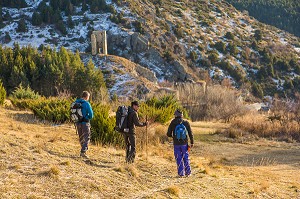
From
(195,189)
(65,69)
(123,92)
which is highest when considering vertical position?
(195,189)

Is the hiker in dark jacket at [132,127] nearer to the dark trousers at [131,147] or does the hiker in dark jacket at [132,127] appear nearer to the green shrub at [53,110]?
the dark trousers at [131,147]

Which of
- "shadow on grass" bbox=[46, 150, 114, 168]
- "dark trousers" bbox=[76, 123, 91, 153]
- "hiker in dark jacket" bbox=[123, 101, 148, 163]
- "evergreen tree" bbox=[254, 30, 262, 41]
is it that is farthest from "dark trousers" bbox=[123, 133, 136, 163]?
"evergreen tree" bbox=[254, 30, 262, 41]

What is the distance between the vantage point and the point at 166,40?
60.7m

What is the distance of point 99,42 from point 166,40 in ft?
73.7

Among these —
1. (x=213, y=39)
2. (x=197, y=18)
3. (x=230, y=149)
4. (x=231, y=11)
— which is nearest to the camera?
(x=230, y=149)

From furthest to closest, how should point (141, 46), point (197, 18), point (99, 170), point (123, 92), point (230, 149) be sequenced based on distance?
1. point (197, 18)
2. point (141, 46)
3. point (123, 92)
4. point (230, 149)
5. point (99, 170)

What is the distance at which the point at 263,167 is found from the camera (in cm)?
1188

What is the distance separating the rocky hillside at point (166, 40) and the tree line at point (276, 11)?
1829cm

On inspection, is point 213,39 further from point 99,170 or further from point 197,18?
point 99,170

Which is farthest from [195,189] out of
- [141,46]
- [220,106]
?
[141,46]

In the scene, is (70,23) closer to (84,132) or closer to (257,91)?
(257,91)

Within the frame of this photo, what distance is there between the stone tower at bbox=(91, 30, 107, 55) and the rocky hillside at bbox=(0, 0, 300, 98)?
13401mm

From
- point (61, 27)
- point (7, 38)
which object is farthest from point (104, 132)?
point (61, 27)

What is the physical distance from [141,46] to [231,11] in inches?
1361
